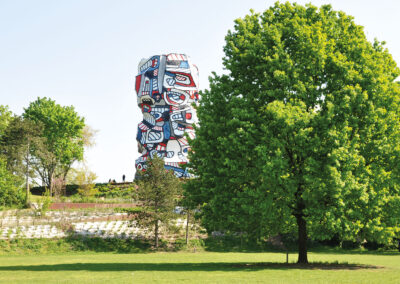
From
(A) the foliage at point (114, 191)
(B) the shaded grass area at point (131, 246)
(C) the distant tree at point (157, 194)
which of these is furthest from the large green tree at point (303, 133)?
(A) the foliage at point (114, 191)

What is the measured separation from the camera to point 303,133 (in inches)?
→ 678

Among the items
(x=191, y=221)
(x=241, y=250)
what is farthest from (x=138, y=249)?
(x=241, y=250)

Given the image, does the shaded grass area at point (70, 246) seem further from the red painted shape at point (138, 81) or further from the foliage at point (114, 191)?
the red painted shape at point (138, 81)

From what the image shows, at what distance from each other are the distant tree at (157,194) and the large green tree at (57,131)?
32.7 metres

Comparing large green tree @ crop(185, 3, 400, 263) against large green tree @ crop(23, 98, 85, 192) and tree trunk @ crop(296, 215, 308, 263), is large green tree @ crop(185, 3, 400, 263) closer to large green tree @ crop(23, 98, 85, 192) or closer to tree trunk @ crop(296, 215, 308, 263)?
tree trunk @ crop(296, 215, 308, 263)

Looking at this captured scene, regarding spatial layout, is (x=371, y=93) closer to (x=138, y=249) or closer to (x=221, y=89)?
(x=221, y=89)

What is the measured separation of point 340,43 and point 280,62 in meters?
3.22

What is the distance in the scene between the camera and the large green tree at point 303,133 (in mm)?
17672

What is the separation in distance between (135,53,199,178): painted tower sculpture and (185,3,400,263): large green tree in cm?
3957

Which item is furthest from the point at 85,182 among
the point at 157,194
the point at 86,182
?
the point at 157,194

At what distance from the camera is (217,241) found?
39.6 m

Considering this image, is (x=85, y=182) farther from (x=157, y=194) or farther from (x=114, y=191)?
(x=157, y=194)

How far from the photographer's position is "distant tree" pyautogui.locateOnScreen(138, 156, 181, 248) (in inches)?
1492

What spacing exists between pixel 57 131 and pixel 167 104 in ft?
67.7
